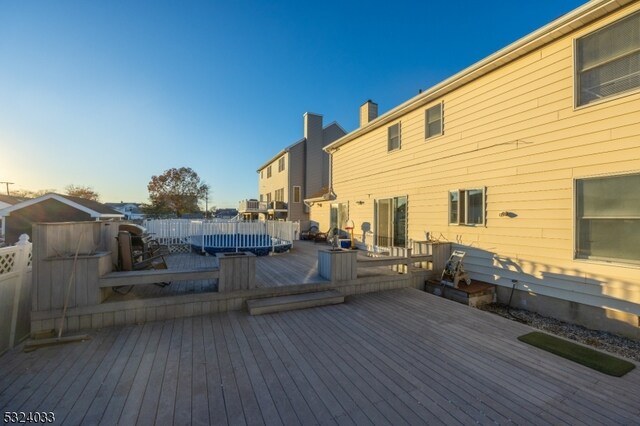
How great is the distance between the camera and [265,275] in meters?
6.23

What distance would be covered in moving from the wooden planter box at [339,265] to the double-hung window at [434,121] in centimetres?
Result: 468

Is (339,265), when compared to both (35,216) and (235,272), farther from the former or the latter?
(35,216)

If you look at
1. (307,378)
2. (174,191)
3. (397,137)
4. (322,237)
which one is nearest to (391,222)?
(397,137)

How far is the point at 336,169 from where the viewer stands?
527 inches

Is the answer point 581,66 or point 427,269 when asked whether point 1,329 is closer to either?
point 427,269

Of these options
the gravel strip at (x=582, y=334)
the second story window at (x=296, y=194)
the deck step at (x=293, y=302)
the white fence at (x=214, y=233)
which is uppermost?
the second story window at (x=296, y=194)

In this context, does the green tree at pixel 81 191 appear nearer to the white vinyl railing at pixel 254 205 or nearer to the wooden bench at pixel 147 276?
the white vinyl railing at pixel 254 205

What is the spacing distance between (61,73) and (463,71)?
11111 millimetres

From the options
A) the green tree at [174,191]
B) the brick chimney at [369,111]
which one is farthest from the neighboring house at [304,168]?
the green tree at [174,191]

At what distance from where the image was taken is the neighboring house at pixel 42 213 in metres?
13.0

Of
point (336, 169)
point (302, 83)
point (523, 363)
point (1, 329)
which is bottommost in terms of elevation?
point (523, 363)

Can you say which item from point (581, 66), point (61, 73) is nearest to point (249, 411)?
point (581, 66)

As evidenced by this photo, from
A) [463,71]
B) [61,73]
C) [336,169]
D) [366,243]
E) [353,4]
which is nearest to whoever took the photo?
[463,71]

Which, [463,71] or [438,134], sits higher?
[463,71]
